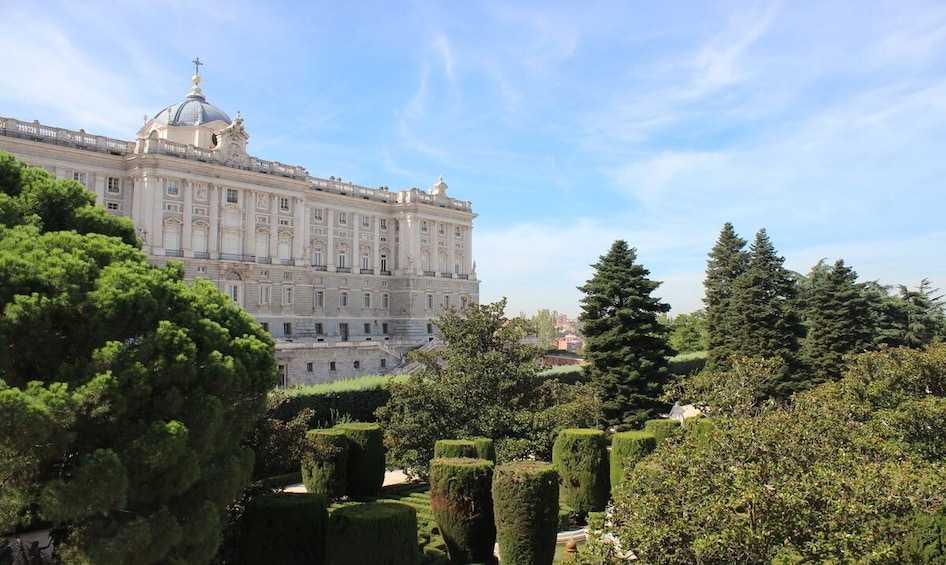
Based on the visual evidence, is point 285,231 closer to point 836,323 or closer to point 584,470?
point 836,323

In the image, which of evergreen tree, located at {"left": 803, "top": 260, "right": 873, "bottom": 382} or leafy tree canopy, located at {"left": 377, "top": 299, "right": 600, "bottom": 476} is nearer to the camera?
leafy tree canopy, located at {"left": 377, "top": 299, "right": 600, "bottom": 476}

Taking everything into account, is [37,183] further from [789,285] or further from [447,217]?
[447,217]

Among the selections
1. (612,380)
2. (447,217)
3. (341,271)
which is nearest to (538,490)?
(612,380)

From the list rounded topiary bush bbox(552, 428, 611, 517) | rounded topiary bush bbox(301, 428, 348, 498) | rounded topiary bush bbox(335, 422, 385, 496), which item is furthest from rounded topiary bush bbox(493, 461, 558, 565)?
rounded topiary bush bbox(335, 422, 385, 496)

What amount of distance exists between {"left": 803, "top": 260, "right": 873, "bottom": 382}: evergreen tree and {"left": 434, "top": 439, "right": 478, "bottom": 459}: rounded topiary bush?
2381 centimetres

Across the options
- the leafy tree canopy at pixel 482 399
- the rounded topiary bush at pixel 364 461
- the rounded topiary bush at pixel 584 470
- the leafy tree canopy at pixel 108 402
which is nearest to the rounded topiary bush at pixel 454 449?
the leafy tree canopy at pixel 482 399

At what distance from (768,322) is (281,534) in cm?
2783

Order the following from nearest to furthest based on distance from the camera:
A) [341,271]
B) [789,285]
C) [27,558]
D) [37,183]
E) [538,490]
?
1. [27,558]
2. [37,183]
3. [538,490]
4. [789,285]
5. [341,271]

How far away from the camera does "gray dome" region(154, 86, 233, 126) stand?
51.7 meters

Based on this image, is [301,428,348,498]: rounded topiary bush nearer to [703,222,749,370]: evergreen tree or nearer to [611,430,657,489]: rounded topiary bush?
[611,430,657,489]: rounded topiary bush

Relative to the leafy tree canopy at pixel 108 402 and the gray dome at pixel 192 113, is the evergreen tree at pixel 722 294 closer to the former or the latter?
the leafy tree canopy at pixel 108 402

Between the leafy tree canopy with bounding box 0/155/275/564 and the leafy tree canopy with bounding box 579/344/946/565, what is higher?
the leafy tree canopy with bounding box 0/155/275/564

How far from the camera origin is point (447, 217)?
63.7 meters

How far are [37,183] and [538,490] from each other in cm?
956
